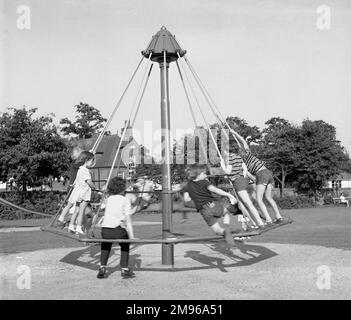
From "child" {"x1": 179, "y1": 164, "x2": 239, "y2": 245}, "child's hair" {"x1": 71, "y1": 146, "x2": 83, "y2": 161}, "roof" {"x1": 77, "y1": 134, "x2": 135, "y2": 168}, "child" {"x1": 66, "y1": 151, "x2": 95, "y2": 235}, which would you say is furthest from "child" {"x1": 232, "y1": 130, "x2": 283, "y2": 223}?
"roof" {"x1": 77, "y1": 134, "x2": 135, "y2": 168}

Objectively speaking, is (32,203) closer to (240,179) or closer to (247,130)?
(240,179)

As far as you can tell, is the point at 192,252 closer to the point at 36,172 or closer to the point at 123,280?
the point at 123,280

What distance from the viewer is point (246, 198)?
31.0 feet

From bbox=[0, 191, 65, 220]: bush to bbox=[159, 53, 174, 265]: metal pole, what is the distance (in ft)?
85.0

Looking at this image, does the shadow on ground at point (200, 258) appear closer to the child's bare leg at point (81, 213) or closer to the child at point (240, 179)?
the child's bare leg at point (81, 213)

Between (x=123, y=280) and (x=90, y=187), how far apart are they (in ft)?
6.89

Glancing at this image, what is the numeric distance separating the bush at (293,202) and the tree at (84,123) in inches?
1572

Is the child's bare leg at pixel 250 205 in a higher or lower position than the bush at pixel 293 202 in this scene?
higher

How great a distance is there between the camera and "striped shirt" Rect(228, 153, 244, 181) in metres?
9.60

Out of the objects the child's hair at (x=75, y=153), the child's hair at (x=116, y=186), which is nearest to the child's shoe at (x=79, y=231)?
the child's hair at (x=116, y=186)

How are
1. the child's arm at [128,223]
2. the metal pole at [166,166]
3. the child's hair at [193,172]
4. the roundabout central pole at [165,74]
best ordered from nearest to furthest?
the child's arm at [128,223] < the child's hair at [193,172] < the metal pole at [166,166] < the roundabout central pole at [165,74]

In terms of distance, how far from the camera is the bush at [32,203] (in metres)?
34.2

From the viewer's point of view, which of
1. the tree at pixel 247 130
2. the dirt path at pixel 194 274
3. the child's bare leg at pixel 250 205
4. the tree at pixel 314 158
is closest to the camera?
Answer: the dirt path at pixel 194 274

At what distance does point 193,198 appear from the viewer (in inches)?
357
